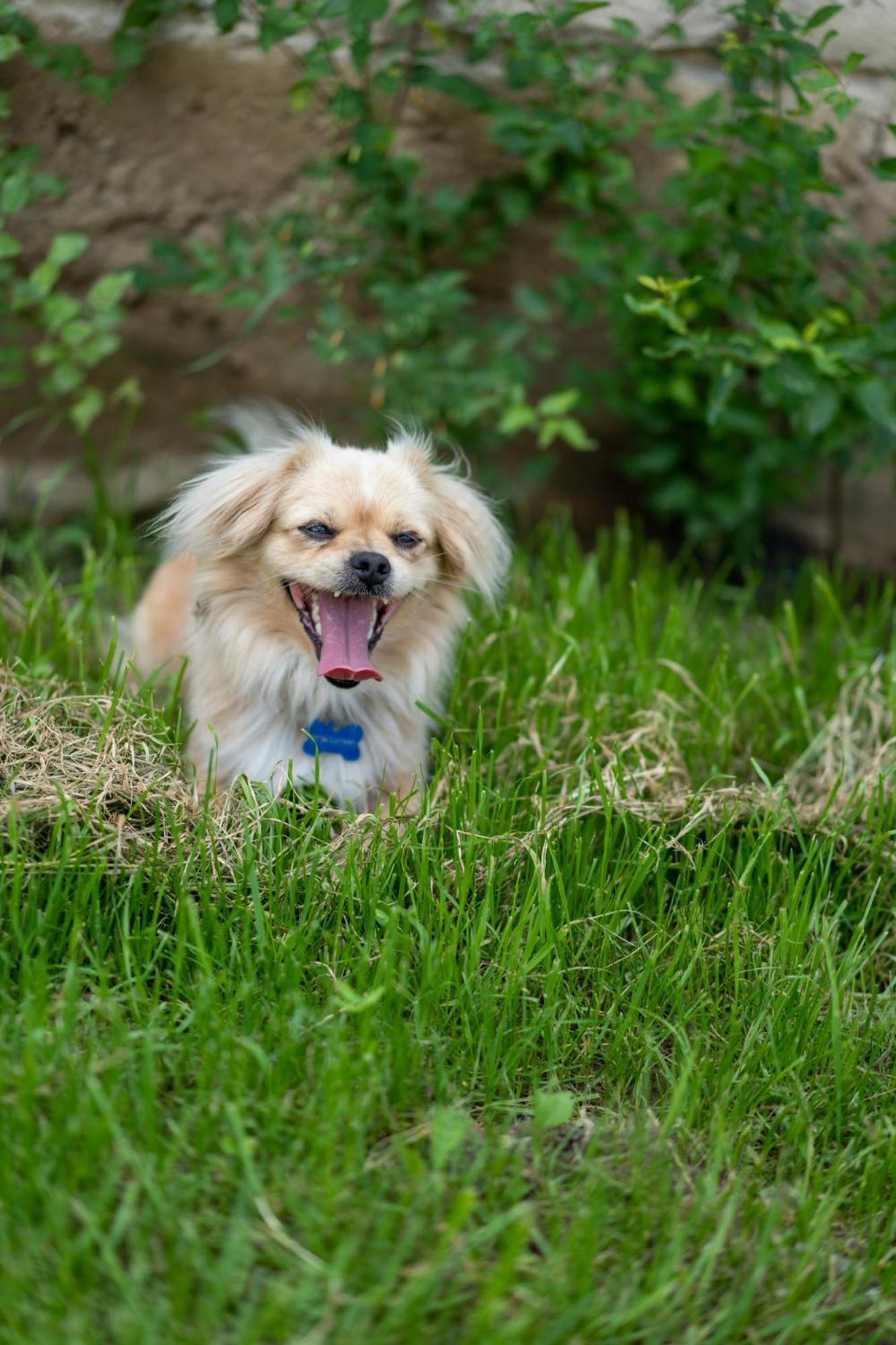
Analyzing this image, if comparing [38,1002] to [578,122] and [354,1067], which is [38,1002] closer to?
[354,1067]

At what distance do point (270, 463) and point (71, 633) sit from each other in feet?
2.34

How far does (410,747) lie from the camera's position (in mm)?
2961

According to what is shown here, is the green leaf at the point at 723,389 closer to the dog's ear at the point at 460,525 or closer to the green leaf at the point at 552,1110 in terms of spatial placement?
the dog's ear at the point at 460,525

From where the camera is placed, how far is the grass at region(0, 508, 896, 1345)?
171cm

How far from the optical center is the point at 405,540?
2842 millimetres

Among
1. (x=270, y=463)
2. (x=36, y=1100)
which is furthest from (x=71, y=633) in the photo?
(x=36, y=1100)

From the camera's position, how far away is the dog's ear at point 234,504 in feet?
9.12

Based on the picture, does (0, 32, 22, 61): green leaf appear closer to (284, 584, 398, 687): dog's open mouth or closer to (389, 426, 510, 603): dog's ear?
(389, 426, 510, 603): dog's ear

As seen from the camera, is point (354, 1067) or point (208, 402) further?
point (208, 402)

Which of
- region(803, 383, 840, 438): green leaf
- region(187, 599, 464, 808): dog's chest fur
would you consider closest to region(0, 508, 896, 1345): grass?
region(187, 599, 464, 808): dog's chest fur

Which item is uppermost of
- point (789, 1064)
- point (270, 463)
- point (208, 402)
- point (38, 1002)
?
point (270, 463)

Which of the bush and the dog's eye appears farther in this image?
the bush

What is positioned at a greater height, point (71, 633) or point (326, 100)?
point (326, 100)

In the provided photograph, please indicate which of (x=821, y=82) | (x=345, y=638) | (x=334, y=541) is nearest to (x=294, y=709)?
(x=345, y=638)
